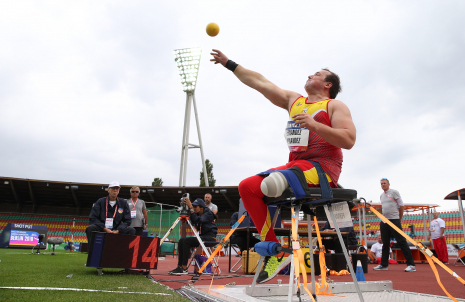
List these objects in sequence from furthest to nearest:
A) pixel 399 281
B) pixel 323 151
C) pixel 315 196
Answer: pixel 399 281 < pixel 323 151 < pixel 315 196

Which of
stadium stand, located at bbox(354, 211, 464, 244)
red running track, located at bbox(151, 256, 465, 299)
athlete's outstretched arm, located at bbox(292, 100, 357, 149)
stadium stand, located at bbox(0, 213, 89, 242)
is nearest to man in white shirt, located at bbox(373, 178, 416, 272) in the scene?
red running track, located at bbox(151, 256, 465, 299)

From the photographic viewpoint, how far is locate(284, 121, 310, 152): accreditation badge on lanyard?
2082 millimetres

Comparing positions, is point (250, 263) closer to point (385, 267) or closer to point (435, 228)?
point (385, 267)

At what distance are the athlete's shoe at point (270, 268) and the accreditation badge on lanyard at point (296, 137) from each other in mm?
716

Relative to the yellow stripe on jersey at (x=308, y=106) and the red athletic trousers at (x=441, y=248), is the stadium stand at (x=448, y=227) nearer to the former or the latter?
the red athletic trousers at (x=441, y=248)

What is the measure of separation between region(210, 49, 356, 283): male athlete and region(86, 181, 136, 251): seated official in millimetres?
4146

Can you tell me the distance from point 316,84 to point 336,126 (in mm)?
512

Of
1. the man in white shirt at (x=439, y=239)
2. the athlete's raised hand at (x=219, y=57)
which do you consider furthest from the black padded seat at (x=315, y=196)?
the man in white shirt at (x=439, y=239)

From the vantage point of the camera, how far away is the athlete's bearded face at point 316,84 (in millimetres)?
2330

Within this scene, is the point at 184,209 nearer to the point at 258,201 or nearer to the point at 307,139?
the point at 258,201

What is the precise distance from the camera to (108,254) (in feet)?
15.0

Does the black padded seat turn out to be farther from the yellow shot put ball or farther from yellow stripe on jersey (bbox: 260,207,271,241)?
the yellow shot put ball

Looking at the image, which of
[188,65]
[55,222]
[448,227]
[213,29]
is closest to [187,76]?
[188,65]

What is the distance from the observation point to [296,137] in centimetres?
212
